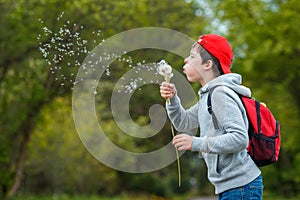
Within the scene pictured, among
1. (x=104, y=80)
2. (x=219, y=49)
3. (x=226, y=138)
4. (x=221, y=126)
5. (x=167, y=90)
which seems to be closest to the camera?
(x=226, y=138)

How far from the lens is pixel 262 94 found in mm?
15953

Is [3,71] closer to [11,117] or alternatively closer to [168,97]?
[11,117]

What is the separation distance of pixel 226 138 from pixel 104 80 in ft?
23.3

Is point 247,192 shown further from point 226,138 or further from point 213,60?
point 213,60

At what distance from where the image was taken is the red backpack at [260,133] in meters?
2.86

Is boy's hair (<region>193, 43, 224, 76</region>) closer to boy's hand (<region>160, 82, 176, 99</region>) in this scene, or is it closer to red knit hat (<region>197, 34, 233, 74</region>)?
red knit hat (<region>197, 34, 233, 74</region>)

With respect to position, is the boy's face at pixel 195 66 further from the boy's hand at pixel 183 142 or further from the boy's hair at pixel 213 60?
the boy's hand at pixel 183 142

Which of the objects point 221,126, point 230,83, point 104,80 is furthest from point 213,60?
point 104,80

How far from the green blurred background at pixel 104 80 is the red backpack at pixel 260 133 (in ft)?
5.17

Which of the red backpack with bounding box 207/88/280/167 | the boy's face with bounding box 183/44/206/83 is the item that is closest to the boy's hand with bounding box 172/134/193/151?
the red backpack with bounding box 207/88/280/167

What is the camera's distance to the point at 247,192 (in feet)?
9.43

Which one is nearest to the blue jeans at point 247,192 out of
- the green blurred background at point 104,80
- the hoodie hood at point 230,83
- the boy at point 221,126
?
the boy at point 221,126

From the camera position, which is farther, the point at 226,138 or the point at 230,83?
the point at 230,83

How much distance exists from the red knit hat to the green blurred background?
1.24 meters
